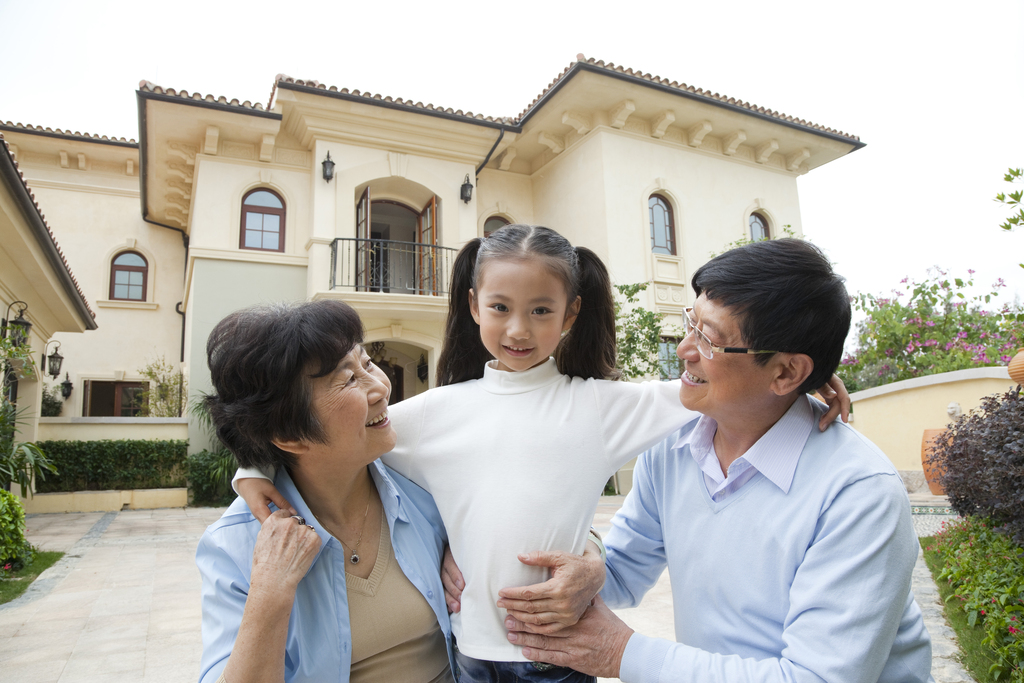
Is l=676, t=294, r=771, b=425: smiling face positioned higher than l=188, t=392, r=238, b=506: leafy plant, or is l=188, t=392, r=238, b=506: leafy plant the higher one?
l=676, t=294, r=771, b=425: smiling face

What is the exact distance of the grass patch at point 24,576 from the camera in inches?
188

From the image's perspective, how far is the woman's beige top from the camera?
1.48 meters

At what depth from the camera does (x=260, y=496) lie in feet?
4.58

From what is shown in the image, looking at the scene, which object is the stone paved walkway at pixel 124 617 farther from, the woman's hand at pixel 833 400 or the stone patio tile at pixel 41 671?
the woman's hand at pixel 833 400

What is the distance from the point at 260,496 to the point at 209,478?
10077 millimetres

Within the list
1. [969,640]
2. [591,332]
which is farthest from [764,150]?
[591,332]

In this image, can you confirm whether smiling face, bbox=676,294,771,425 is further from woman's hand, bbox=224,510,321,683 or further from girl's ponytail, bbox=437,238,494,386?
woman's hand, bbox=224,510,321,683

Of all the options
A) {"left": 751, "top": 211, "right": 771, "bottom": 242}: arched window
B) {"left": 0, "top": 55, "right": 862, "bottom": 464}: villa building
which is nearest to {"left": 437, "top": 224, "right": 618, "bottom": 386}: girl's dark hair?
{"left": 0, "top": 55, "right": 862, "bottom": 464}: villa building

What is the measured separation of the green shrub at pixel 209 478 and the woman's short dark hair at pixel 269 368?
31.9 ft

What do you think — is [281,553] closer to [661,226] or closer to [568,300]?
[568,300]

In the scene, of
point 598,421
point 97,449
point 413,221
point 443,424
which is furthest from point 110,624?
point 413,221

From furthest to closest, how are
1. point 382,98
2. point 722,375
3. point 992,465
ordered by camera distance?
point 382,98
point 992,465
point 722,375

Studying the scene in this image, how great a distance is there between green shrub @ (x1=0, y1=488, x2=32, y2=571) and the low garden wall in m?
11.0

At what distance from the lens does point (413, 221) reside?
1272 centimetres
